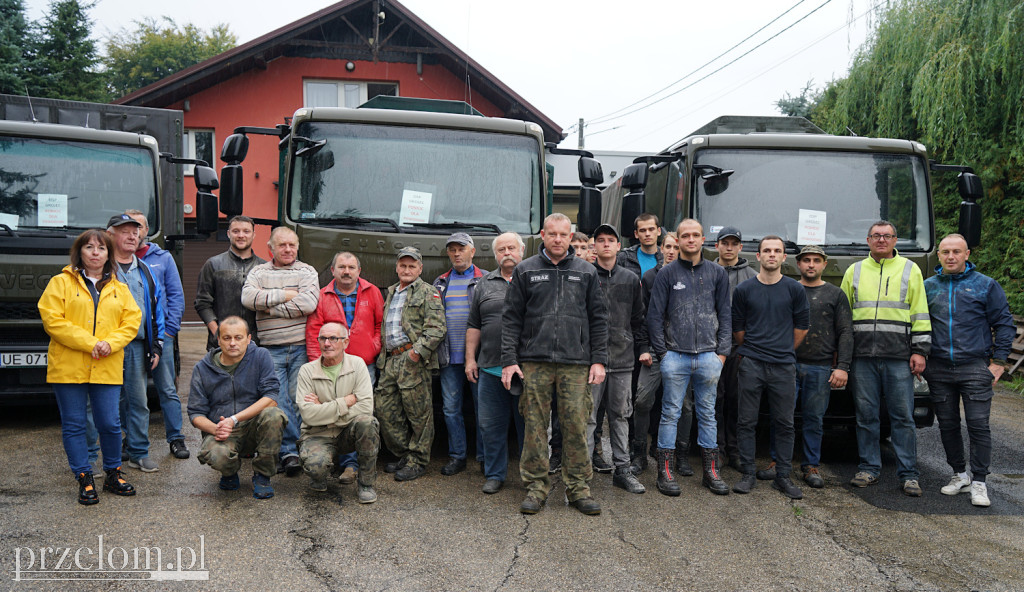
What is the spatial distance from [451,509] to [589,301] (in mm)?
1667

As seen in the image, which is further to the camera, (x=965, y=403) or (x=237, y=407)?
(x=965, y=403)

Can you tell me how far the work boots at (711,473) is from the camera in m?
5.69

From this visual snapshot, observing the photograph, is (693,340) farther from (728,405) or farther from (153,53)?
(153,53)

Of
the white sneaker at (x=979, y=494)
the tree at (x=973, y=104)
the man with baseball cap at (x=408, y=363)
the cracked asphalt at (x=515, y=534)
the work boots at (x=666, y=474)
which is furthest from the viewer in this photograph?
the tree at (x=973, y=104)

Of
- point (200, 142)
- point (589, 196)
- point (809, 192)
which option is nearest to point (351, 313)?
point (589, 196)

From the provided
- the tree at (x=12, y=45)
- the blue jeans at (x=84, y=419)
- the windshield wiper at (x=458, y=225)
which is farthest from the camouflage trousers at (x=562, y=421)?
the tree at (x=12, y=45)

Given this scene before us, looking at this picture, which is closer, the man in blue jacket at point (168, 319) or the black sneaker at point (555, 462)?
the black sneaker at point (555, 462)

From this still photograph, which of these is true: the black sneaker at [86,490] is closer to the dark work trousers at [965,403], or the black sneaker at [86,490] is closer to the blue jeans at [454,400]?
the blue jeans at [454,400]

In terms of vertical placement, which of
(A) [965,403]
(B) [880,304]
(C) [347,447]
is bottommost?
(C) [347,447]

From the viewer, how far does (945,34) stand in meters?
11.8

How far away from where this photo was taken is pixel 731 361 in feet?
21.0

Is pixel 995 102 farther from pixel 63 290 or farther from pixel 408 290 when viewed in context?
pixel 63 290

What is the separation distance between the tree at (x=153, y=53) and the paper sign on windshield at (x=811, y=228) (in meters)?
39.8

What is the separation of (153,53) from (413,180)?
4011 cm
